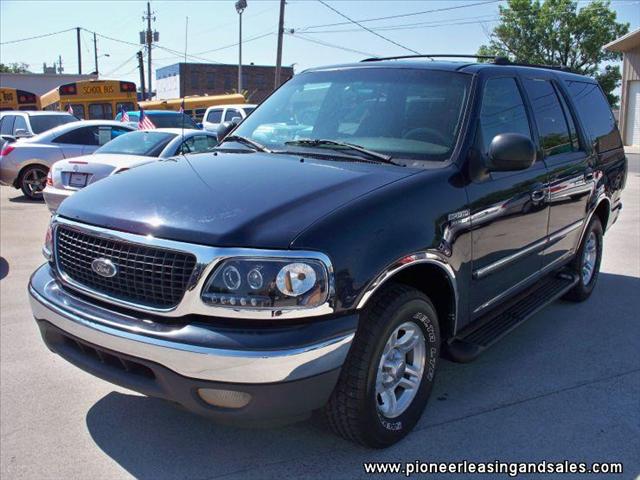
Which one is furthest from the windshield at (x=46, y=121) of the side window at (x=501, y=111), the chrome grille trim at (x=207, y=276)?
the chrome grille trim at (x=207, y=276)

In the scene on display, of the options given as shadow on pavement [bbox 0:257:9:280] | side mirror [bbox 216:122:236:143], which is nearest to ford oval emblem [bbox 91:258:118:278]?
side mirror [bbox 216:122:236:143]

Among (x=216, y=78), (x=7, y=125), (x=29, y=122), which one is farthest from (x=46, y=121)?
(x=216, y=78)

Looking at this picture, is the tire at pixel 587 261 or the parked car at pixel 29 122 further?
the parked car at pixel 29 122

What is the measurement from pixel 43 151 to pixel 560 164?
1065cm

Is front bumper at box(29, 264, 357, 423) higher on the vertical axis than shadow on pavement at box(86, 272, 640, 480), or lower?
higher

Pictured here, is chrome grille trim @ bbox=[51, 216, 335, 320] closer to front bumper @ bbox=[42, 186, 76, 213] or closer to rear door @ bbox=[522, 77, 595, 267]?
rear door @ bbox=[522, 77, 595, 267]

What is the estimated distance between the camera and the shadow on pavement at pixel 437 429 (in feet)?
9.86

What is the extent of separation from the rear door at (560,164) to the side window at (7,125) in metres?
14.4

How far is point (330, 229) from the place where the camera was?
2.61 m

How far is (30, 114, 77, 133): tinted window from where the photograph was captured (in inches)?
594

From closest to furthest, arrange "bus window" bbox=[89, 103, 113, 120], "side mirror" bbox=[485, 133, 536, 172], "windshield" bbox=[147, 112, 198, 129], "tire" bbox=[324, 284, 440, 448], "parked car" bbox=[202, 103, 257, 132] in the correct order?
"tire" bbox=[324, 284, 440, 448] → "side mirror" bbox=[485, 133, 536, 172] → "windshield" bbox=[147, 112, 198, 129] → "parked car" bbox=[202, 103, 257, 132] → "bus window" bbox=[89, 103, 113, 120]

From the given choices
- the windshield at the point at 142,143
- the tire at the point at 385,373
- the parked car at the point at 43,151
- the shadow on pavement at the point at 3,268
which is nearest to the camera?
the tire at the point at 385,373

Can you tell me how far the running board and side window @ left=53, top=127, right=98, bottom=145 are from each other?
10.1 meters

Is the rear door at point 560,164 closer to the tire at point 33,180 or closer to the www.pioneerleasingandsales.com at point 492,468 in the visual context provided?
the www.pioneerleasingandsales.com at point 492,468
